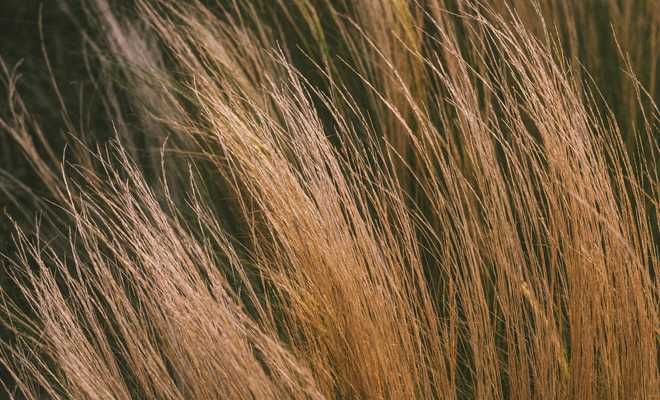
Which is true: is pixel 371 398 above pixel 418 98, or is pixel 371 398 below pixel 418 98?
below

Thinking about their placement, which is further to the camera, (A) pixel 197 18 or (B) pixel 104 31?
(B) pixel 104 31

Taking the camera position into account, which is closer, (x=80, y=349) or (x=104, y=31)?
(x=80, y=349)

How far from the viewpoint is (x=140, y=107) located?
6.91 feet

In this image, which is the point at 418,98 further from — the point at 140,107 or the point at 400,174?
the point at 140,107

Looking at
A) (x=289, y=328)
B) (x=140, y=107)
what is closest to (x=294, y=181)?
(x=289, y=328)

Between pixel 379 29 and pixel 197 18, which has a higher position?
pixel 197 18

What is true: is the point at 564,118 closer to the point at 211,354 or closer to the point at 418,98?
the point at 418,98

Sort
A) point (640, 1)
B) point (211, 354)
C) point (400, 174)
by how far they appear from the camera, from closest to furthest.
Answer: point (211, 354), point (400, 174), point (640, 1)

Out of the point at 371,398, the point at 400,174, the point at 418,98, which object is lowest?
the point at 371,398

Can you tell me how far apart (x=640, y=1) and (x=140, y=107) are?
1357mm

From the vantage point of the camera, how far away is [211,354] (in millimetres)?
1293

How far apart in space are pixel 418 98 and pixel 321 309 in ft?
2.30

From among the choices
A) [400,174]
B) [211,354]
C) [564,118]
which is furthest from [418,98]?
[211,354]

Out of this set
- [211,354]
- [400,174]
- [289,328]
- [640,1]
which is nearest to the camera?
[211,354]
